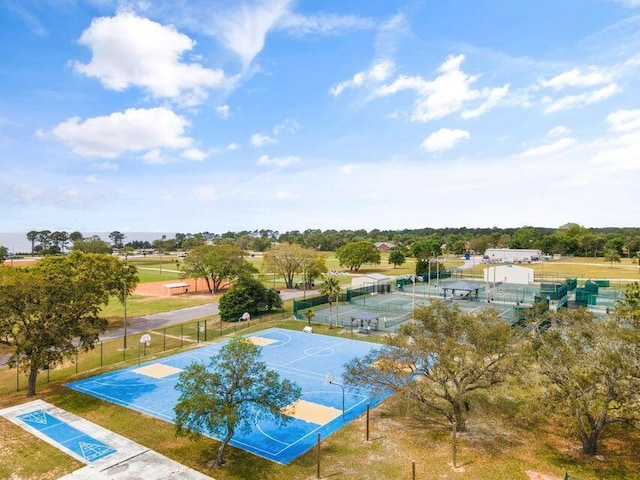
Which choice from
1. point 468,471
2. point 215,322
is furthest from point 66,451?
point 215,322

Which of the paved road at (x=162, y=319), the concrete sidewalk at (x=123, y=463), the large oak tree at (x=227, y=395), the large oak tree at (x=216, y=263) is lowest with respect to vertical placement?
the concrete sidewalk at (x=123, y=463)

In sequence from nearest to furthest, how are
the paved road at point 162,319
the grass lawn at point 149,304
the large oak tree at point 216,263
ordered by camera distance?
the paved road at point 162,319, the grass lawn at point 149,304, the large oak tree at point 216,263

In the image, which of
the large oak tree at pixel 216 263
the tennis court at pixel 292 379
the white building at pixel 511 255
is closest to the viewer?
the tennis court at pixel 292 379

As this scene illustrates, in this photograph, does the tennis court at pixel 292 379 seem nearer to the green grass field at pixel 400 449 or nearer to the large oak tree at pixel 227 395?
the green grass field at pixel 400 449

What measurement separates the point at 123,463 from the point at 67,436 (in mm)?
4985

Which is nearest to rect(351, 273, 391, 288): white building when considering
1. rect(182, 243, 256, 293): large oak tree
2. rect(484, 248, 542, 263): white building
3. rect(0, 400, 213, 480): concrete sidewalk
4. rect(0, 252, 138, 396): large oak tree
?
rect(182, 243, 256, 293): large oak tree

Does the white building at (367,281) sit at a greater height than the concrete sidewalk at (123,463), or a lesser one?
greater

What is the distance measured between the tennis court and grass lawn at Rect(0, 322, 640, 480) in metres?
1.05

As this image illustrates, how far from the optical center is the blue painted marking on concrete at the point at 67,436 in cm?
1948

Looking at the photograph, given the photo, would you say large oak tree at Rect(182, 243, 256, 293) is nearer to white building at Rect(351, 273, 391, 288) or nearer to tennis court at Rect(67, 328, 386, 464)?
white building at Rect(351, 273, 391, 288)

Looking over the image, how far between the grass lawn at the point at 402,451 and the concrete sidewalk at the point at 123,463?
439 millimetres

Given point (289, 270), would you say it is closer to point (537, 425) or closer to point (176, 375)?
point (176, 375)

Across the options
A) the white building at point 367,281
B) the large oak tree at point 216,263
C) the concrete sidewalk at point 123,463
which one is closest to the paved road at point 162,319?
the large oak tree at point 216,263

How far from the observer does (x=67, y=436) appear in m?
21.2
